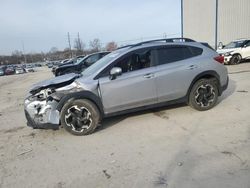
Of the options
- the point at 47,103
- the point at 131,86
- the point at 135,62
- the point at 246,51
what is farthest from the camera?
the point at 246,51

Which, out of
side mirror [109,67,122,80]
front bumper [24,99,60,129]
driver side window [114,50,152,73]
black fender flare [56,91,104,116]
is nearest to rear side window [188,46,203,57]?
driver side window [114,50,152,73]

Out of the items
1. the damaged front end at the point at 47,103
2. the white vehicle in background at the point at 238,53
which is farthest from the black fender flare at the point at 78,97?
the white vehicle in background at the point at 238,53

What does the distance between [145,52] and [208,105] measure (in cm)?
207

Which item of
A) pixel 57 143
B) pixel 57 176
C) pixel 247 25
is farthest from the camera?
pixel 247 25

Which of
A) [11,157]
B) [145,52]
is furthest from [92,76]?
[11,157]

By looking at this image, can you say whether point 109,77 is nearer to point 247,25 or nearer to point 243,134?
point 243,134

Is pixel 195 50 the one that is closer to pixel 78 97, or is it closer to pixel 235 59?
pixel 78 97

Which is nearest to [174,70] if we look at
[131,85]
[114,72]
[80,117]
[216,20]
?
[131,85]

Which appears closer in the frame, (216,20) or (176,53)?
(176,53)

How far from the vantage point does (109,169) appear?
4.51m

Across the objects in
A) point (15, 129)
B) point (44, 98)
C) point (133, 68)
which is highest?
point (133, 68)

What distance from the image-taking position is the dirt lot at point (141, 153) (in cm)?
413

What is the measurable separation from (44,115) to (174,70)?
310cm

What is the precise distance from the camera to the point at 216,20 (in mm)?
33375
